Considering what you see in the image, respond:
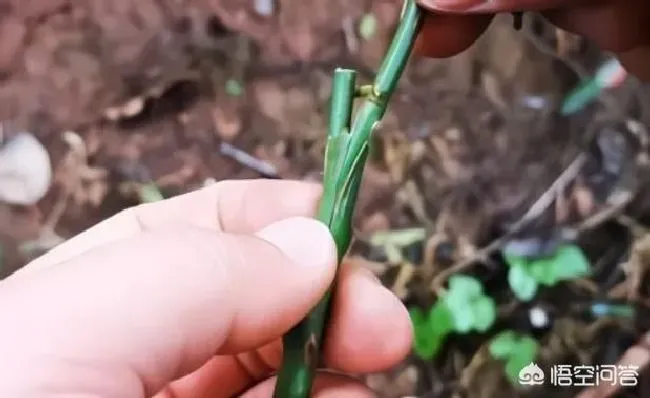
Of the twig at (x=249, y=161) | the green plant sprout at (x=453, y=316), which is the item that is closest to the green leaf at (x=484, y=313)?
the green plant sprout at (x=453, y=316)

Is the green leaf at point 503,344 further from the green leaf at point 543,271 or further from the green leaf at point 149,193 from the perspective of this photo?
the green leaf at point 149,193

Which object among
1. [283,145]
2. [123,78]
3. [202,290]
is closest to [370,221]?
[283,145]

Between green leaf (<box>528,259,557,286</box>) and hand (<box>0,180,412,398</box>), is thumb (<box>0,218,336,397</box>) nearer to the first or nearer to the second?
hand (<box>0,180,412,398</box>)

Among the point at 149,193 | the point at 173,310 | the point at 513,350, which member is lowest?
the point at 513,350

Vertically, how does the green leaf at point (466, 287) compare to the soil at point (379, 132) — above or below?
below

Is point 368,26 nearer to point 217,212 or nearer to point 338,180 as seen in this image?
point 217,212

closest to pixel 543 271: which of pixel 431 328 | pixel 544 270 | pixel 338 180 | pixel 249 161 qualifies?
pixel 544 270

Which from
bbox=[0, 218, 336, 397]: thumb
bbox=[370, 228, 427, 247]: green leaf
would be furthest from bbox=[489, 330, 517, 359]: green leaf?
bbox=[0, 218, 336, 397]: thumb
